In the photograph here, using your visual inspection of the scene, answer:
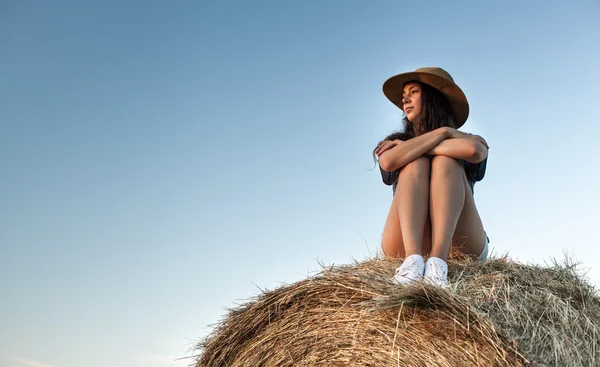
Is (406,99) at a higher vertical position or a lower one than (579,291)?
higher

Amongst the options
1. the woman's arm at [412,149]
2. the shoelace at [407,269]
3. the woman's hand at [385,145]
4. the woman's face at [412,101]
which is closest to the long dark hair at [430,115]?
the woman's face at [412,101]

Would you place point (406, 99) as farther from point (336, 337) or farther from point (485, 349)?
point (485, 349)

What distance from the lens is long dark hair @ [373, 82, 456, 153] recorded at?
3479mm

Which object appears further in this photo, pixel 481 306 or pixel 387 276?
pixel 387 276

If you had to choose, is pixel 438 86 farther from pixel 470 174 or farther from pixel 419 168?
pixel 419 168

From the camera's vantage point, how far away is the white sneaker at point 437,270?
→ 2.75 m

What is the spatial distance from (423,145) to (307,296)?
30.7 inches

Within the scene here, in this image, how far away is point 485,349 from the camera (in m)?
2.37

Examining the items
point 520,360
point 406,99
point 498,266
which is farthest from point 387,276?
point 406,99

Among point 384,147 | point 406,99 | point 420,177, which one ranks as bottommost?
point 420,177

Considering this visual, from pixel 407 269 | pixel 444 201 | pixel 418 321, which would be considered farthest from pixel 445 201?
pixel 418 321

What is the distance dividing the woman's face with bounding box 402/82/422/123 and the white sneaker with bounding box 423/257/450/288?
0.93 m

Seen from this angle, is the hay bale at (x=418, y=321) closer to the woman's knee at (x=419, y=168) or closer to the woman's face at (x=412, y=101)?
the woman's knee at (x=419, y=168)

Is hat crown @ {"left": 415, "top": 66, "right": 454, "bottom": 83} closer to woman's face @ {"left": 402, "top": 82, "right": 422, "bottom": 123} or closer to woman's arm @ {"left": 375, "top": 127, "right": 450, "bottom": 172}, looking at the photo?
woman's face @ {"left": 402, "top": 82, "right": 422, "bottom": 123}
